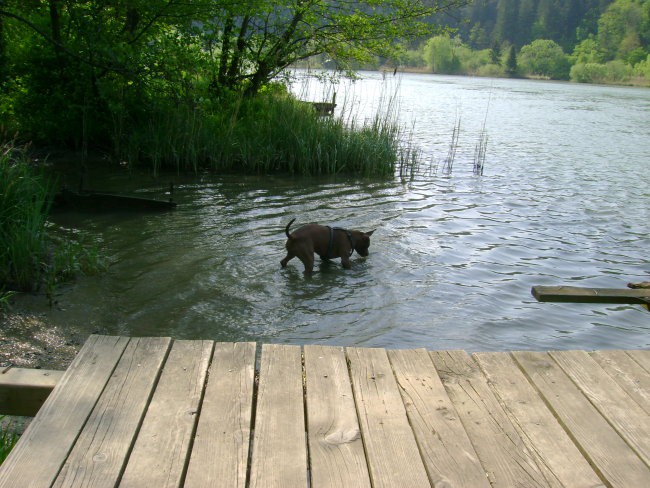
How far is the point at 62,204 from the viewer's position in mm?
10094

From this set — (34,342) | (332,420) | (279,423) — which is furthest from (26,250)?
(332,420)

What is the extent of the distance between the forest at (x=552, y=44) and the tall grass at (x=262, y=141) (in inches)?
2207

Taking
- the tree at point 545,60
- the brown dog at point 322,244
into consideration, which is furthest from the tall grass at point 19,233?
the tree at point 545,60

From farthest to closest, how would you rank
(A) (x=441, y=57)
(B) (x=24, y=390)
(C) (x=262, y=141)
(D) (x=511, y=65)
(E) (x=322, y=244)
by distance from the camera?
(D) (x=511, y=65) < (A) (x=441, y=57) < (C) (x=262, y=141) < (E) (x=322, y=244) < (B) (x=24, y=390)

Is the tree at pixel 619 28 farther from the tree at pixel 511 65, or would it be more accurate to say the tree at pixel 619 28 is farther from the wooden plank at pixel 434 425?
the wooden plank at pixel 434 425

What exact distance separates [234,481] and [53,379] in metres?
1.27

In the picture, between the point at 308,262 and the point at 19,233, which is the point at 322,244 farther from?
the point at 19,233

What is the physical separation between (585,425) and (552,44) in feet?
332

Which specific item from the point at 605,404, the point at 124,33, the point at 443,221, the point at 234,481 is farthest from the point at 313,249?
the point at 124,33

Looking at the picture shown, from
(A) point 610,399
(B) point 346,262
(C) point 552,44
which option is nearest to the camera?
(A) point 610,399

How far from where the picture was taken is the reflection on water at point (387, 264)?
646cm

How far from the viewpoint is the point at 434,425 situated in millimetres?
2896

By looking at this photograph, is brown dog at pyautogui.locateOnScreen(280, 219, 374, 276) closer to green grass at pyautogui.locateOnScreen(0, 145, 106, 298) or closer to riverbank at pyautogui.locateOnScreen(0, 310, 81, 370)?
green grass at pyautogui.locateOnScreen(0, 145, 106, 298)

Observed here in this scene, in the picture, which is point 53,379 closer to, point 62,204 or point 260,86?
point 62,204
